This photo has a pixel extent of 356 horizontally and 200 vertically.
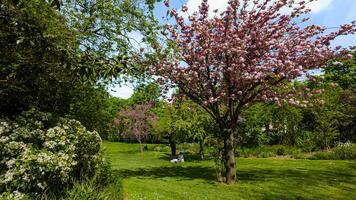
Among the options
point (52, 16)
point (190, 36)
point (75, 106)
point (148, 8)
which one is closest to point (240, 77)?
point (190, 36)

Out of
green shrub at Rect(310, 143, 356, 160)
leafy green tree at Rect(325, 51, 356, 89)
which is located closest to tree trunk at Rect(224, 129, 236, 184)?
green shrub at Rect(310, 143, 356, 160)

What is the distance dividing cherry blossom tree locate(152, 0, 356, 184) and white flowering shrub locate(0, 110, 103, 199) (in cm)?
612

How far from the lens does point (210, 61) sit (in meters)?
14.2

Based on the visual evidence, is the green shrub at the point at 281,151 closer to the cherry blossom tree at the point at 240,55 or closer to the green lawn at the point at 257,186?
the green lawn at the point at 257,186

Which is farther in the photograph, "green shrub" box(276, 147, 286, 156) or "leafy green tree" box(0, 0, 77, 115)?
"green shrub" box(276, 147, 286, 156)

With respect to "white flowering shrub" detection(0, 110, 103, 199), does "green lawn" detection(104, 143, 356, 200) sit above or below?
below

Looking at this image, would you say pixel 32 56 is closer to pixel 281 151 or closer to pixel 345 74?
pixel 281 151

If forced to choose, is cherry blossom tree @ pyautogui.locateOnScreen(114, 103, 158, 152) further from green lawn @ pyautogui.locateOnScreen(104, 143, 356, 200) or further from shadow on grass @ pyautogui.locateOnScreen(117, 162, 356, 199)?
green lawn @ pyautogui.locateOnScreen(104, 143, 356, 200)

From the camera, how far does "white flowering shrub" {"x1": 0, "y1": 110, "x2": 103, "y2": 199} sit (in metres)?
7.22

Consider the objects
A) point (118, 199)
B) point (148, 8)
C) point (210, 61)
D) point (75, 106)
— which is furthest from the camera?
point (148, 8)

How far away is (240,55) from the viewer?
1323 cm

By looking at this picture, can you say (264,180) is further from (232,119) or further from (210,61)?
(210,61)

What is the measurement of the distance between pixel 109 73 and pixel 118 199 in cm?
420

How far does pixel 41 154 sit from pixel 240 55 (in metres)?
8.57
